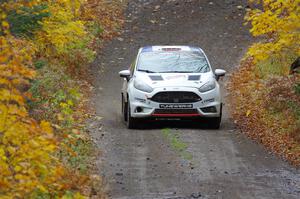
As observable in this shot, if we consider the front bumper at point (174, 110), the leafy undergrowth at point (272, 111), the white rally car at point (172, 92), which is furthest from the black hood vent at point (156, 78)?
the leafy undergrowth at point (272, 111)

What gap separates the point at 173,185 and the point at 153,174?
0.85 meters

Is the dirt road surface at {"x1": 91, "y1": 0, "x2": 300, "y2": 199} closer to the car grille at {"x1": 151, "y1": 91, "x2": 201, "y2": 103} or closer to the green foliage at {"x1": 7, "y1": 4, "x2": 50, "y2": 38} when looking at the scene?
→ the car grille at {"x1": 151, "y1": 91, "x2": 201, "y2": 103}

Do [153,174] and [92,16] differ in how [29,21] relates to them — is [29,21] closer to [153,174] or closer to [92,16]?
[153,174]

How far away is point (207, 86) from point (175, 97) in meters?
0.81

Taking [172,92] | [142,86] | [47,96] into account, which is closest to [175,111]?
[172,92]

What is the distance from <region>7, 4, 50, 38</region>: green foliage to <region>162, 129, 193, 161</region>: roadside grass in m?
3.65

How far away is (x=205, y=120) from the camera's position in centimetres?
1711

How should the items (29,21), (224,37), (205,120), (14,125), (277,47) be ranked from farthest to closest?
(224,37)
(205,120)
(29,21)
(277,47)
(14,125)

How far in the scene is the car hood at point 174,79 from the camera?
16469 millimetres

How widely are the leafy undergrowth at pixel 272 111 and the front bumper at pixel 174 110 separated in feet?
3.37

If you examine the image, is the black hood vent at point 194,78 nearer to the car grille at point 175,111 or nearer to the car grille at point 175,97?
the car grille at point 175,97

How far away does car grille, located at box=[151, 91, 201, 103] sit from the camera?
53.5 feet

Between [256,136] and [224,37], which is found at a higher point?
[256,136]

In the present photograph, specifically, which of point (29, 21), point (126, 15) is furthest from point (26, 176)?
point (126, 15)
